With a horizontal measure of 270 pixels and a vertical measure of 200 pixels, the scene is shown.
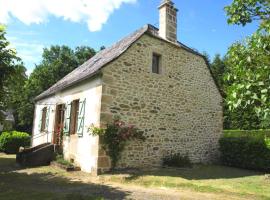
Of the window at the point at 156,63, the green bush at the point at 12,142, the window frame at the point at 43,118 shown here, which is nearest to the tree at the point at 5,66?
the window at the point at 156,63

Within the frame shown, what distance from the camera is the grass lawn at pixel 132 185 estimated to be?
748 centimetres

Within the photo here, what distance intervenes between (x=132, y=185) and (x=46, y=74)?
22834 mm

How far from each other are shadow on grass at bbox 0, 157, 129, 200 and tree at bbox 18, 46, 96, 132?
711 inches

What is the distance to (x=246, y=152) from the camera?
43.5 feet

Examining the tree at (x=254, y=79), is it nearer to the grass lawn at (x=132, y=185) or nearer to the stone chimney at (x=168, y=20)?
the grass lawn at (x=132, y=185)

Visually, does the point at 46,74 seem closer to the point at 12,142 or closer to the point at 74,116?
the point at 12,142

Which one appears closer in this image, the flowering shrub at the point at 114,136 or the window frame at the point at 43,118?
the flowering shrub at the point at 114,136

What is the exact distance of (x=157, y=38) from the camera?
1244 cm

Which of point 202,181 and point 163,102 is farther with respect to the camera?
point 163,102

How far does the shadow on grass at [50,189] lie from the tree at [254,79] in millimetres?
4222

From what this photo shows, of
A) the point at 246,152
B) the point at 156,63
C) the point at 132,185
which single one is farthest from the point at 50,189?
the point at 246,152

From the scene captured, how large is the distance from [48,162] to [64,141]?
1.20m

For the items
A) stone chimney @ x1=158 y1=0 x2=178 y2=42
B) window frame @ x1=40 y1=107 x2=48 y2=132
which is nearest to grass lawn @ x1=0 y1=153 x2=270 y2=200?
window frame @ x1=40 y1=107 x2=48 y2=132

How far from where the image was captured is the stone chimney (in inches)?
525
